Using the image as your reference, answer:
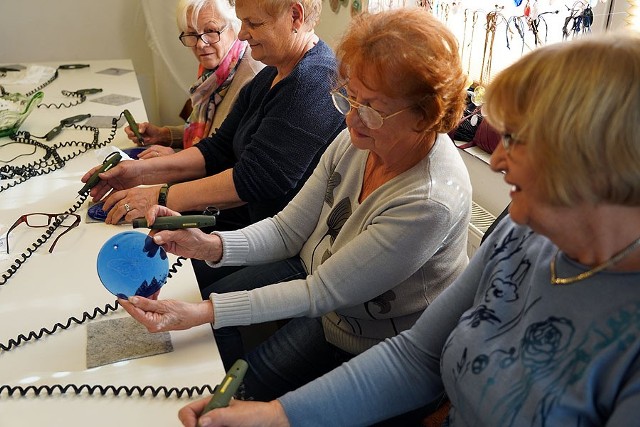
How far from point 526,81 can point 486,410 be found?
420mm

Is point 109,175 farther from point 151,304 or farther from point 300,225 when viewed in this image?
point 151,304

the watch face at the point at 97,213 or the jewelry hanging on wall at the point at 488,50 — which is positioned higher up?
the jewelry hanging on wall at the point at 488,50

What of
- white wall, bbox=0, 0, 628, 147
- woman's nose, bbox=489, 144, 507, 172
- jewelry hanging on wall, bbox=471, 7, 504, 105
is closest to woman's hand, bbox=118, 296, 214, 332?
woman's nose, bbox=489, 144, 507, 172

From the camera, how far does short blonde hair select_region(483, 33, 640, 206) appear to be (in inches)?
28.8

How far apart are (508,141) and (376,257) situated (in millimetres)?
471

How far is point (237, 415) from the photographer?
97 cm

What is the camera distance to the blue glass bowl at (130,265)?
3.80ft

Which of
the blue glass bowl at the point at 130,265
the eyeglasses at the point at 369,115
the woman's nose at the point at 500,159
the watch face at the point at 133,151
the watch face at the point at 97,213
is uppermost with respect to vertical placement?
the woman's nose at the point at 500,159

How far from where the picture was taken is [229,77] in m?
2.26

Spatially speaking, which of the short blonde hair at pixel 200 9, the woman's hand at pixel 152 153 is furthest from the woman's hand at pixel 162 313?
the short blonde hair at pixel 200 9

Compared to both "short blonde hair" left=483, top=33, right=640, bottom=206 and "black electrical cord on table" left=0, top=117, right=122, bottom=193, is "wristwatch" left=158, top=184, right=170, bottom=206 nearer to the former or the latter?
"black electrical cord on table" left=0, top=117, right=122, bottom=193

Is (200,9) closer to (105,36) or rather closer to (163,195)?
(163,195)

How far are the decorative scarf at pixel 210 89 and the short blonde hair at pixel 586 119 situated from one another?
1572mm

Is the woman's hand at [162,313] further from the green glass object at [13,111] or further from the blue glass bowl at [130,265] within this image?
the green glass object at [13,111]
